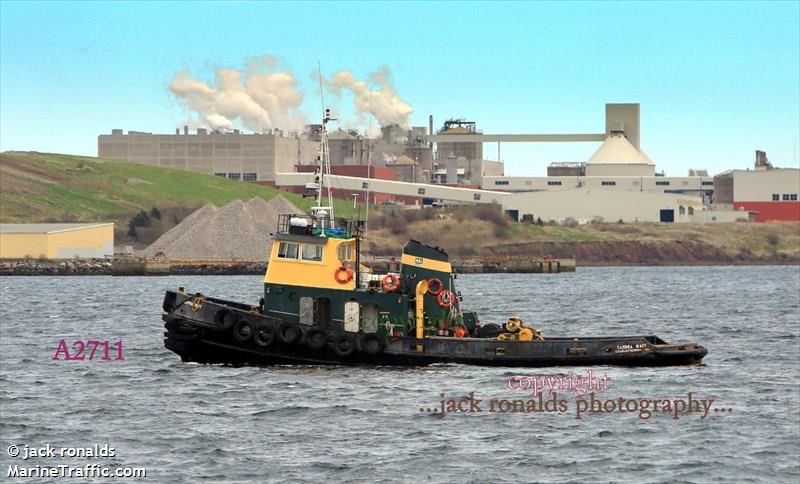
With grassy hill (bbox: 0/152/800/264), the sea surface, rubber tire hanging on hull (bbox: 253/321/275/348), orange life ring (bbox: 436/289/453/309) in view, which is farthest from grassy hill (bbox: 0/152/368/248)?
orange life ring (bbox: 436/289/453/309)

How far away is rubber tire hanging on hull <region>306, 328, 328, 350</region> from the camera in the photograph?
38.1 meters

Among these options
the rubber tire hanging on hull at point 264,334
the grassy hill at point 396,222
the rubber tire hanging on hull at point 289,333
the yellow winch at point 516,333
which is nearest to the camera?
the rubber tire hanging on hull at point 289,333

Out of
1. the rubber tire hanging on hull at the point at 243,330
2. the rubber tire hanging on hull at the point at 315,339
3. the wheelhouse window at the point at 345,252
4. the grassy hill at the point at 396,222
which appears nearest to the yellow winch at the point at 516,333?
the wheelhouse window at the point at 345,252

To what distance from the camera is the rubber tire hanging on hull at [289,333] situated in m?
38.1

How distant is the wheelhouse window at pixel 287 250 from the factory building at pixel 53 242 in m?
84.2

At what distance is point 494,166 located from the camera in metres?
185

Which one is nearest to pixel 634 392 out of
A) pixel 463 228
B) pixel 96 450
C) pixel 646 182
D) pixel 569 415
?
pixel 569 415

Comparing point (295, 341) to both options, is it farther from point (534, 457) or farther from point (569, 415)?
point (534, 457)

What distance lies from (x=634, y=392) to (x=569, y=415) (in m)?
3.91

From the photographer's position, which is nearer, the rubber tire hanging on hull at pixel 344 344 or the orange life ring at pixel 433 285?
the rubber tire hanging on hull at pixel 344 344

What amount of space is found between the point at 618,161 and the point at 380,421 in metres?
141

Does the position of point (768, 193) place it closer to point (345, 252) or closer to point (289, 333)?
point (345, 252)

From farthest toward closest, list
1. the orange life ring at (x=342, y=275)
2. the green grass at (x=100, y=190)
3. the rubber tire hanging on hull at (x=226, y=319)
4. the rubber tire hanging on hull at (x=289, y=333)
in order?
1. the green grass at (x=100, y=190)
2. the orange life ring at (x=342, y=275)
3. the rubber tire hanging on hull at (x=226, y=319)
4. the rubber tire hanging on hull at (x=289, y=333)

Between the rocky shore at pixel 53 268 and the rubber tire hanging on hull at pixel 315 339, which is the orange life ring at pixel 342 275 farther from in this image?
the rocky shore at pixel 53 268
